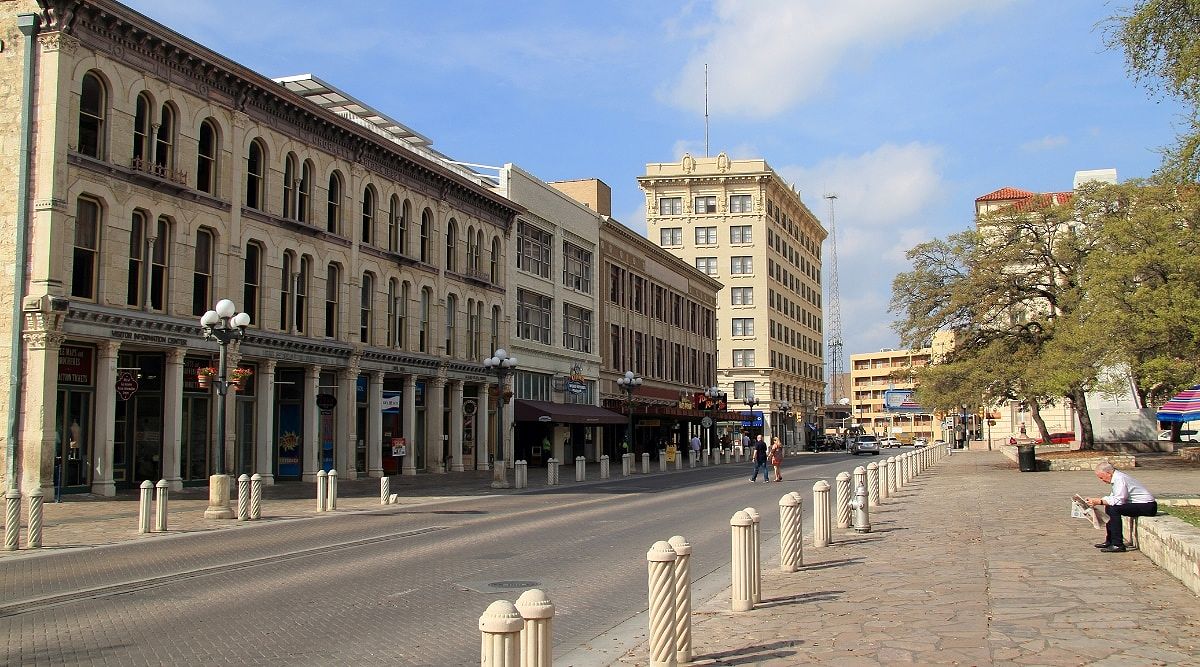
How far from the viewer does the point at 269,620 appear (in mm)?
10008

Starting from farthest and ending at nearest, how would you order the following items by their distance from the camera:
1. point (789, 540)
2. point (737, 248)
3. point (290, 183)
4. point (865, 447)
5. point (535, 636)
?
point (737, 248), point (865, 447), point (290, 183), point (789, 540), point (535, 636)

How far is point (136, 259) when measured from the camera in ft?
88.7

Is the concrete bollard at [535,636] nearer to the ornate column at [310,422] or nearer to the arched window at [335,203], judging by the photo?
the ornate column at [310,422]

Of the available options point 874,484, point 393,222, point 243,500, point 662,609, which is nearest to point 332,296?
point 393,222

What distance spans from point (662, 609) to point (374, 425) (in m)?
31.2

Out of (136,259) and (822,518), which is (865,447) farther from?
(822,518)

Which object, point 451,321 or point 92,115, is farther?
point 451,321

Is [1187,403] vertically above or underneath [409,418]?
above

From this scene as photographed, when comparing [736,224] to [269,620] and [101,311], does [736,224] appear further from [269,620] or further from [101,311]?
[269,620]

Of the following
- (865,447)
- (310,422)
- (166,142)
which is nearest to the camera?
(166,142)

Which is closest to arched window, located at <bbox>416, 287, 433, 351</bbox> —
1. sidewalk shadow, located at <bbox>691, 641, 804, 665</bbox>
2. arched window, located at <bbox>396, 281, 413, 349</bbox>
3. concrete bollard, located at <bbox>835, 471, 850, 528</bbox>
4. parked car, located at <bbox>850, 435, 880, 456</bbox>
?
arched window, located at <bbox>396, 281, 413, 349</bbox>

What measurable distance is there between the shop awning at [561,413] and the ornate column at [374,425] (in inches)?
403

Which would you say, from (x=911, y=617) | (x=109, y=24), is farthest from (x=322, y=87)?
(x=911, y=617)

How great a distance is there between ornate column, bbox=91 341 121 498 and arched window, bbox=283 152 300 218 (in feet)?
29.5
